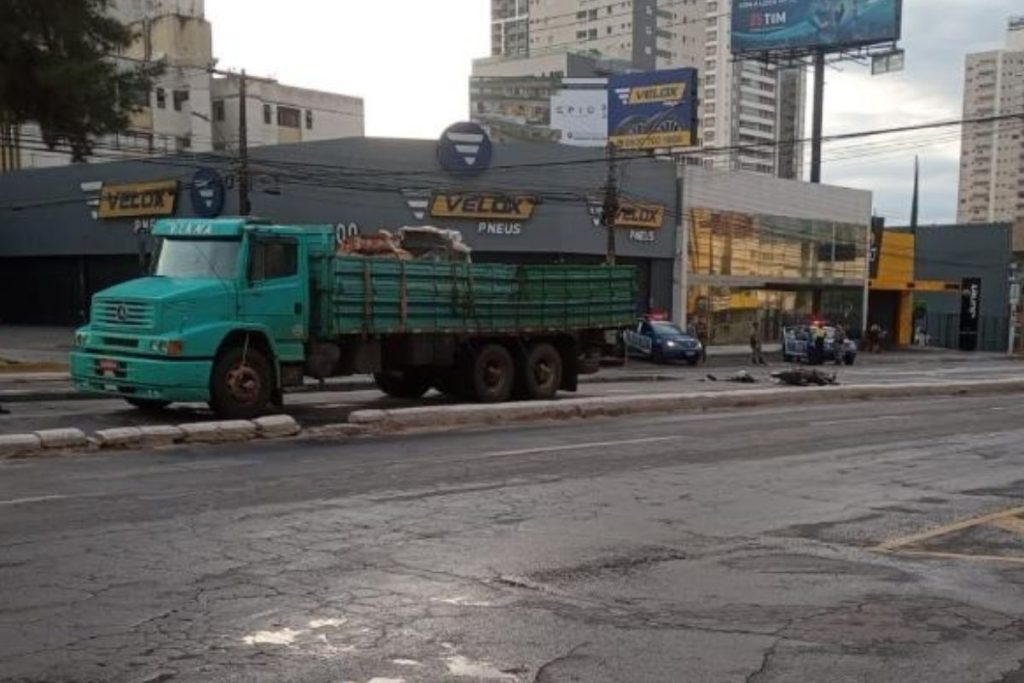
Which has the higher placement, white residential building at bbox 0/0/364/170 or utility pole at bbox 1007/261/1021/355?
white residential building at bbox 0/0/364/170

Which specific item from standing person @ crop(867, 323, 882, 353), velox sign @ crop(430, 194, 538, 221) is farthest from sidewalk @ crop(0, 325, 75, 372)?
standing person @ crop(867, 323, 882, 353)

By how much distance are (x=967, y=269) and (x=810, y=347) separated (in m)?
33.5

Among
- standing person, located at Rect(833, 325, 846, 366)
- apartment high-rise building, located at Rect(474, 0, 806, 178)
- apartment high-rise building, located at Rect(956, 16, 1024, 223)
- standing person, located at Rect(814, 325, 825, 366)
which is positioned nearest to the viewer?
apartment high-rise building, located at Rect(956, 16, 1024, 223)

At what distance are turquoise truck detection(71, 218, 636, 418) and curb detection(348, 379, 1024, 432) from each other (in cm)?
147

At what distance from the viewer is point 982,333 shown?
2694 inches

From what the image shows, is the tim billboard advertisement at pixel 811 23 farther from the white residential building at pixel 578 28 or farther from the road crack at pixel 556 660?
the road crack at pixel 556 660

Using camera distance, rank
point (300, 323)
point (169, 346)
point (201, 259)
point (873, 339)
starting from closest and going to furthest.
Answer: point (169, 346), point (201, 259), point (300, 323), point (873, 339)

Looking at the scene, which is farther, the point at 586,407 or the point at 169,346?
the point at 586,407

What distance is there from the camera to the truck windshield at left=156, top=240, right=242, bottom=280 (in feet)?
52.0

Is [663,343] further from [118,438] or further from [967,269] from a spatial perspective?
[967,269]

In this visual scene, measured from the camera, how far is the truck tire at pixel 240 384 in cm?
1526

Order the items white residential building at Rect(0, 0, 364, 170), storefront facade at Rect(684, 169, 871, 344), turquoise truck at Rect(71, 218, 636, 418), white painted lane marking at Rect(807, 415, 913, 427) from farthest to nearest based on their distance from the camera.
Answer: white residential building at Rect(0, 0, 364, 170) < storefront facade at Rect(684, 169, 871, 344) < white painted lane marking at Rect(807, 415, 913, 427) < turquoise truck at Rect(71, 218, 636, 418)

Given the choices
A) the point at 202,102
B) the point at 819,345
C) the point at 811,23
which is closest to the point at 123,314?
the point at 819,345

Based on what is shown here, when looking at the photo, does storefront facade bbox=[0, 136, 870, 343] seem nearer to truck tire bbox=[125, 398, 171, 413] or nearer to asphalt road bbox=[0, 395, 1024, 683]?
truck tire bbox=[125, 398, 171, 413]
